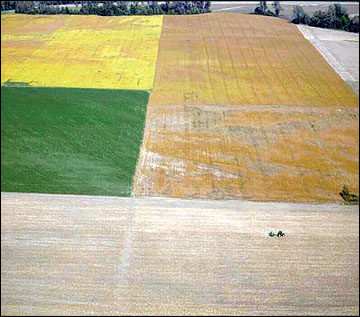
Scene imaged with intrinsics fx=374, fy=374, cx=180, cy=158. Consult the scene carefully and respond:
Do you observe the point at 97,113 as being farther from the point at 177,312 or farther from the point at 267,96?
the point at 177,312

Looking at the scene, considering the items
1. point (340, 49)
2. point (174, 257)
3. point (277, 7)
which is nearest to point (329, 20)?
point (277, 7)

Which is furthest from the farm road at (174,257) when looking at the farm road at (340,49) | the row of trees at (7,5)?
the row of trees at (7,5)

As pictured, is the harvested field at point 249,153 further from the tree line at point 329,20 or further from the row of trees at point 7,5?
the row of trees at point 7,5

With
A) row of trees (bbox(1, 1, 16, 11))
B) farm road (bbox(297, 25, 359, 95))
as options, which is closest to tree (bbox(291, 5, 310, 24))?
farm road (bbox(297, 25, 359, 95))

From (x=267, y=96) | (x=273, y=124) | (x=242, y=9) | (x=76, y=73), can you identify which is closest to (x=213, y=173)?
(x=273, y=124)

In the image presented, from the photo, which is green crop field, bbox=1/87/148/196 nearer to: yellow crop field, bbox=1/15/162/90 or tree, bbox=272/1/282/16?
yellow crop field, bbox=1/15/162/90

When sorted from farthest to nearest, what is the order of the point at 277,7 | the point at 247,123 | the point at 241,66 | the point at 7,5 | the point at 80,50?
the point at 277,7
the point at 7,5
the point at 80,50
the point at 241,66
the point at 247,123

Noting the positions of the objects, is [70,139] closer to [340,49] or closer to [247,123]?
[247,123]
